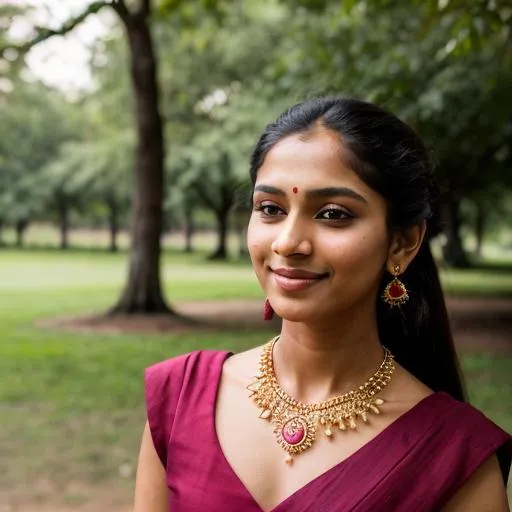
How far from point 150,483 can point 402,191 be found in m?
0.89

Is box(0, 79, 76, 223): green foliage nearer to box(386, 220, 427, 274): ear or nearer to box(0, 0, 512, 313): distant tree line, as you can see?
box(0, 0, 512, 313): distant tree line

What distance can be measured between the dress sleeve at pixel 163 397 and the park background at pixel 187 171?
469 mm

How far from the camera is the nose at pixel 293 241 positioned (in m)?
1.58

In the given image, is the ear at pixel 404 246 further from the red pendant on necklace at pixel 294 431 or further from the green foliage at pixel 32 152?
the green foliage at pixel 32 152

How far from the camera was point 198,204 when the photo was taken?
36375mm

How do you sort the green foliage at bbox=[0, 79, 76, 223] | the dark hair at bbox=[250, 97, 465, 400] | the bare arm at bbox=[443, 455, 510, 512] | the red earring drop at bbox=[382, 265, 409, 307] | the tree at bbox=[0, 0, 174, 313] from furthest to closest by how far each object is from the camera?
the green foliage at bbox=[0, 79, 76, 223] → the tree at bbox=[0, 0, 174, 313] → the red earring drop at bbox=[382, 265, 409, 307] → the dark hair at bbox=[250, 97, 465, 400] → the bare arm at bbox=[443, 455, 510, 512]

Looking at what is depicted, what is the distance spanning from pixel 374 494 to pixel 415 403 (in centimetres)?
26

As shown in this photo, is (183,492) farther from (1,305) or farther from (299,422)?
(1,305)

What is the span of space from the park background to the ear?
47 cm

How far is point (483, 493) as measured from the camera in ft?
5.15

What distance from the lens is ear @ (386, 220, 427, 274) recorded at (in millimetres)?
1717

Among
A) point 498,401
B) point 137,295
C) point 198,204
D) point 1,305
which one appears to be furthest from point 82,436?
point 198,204

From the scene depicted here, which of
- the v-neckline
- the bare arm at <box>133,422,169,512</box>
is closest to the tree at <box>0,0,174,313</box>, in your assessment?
the bare arm at <box>133,422,169,512</box>

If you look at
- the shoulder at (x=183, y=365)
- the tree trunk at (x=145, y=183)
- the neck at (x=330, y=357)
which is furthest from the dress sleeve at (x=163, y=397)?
the tree trunk at (x=145, y=183)
